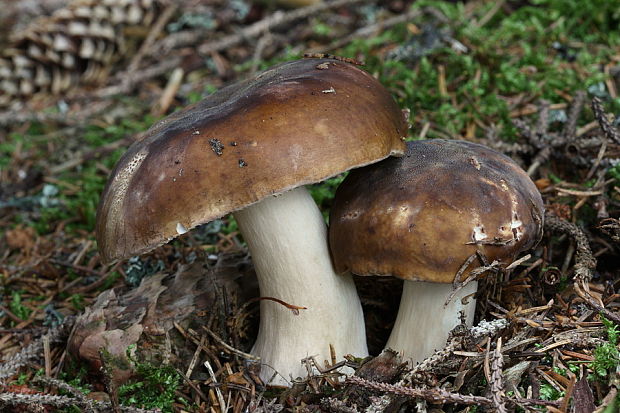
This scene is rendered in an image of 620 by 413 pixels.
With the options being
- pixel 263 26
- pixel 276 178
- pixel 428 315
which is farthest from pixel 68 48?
pixel 428 315

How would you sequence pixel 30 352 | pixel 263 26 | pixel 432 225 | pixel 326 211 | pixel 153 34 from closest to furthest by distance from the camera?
1. pixel 432 225
2. pixel 30 352
3. pixel 326 211
4. pixel 263 26
5. pixel 153 34

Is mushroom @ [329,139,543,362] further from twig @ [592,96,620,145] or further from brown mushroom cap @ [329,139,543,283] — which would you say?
twig @ [592,96,620,145]

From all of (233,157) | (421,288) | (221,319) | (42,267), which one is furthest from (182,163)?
(42,267)

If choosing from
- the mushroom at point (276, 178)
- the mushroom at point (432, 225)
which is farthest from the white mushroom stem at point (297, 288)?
the mushroom at point (432, 225)

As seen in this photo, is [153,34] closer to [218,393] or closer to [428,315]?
[218,393]

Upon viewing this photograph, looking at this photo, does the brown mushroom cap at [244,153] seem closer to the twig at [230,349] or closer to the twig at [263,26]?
the twig at [230,349]

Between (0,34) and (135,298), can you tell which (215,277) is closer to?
(135,298)
